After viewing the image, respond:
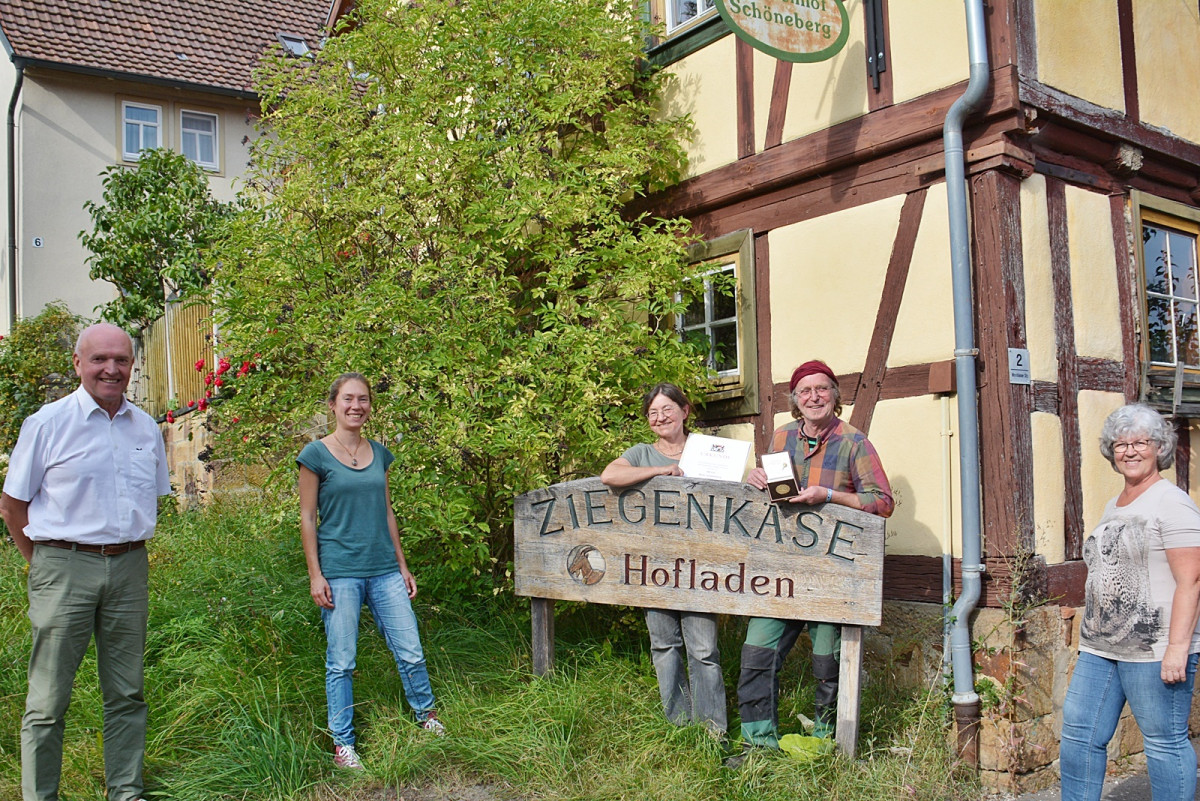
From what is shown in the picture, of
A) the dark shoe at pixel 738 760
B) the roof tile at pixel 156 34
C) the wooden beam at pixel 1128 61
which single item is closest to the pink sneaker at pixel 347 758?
the dark shoe at pixel 738 760

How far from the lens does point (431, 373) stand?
5383 millimetres

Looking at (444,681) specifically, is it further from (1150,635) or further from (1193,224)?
(1193,224)

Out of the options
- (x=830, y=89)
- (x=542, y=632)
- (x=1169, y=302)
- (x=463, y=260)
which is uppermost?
(x=830, y=89)

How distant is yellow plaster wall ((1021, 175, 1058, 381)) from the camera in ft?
17.9

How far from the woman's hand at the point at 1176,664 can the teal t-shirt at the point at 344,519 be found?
3150 millimetres

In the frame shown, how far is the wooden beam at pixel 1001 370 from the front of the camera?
5.25 metres

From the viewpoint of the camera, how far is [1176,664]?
3.70 m

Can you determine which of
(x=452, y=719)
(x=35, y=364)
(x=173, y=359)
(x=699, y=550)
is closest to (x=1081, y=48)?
(x=699, y=550)

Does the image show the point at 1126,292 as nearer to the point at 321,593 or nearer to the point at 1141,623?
the point at 1141,623

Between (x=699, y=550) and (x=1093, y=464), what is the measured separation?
2.38 meters

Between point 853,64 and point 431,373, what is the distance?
292 cm

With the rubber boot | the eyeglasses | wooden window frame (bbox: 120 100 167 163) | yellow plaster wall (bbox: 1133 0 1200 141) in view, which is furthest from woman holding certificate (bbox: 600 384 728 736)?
wooden window frame (bbox: 120 100 167 163)

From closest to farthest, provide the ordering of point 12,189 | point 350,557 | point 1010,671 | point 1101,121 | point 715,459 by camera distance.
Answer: point 350,557, point 715,459, point 1010,671, point 1101,121, point 12,189

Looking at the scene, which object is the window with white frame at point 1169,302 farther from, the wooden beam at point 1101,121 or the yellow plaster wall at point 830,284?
the yellow plaster wall at point 830,284
